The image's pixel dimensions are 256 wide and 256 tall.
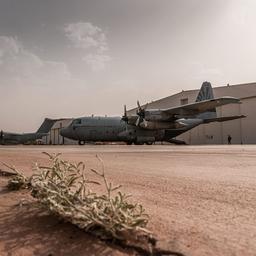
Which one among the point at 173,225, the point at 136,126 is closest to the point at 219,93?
the point at 136,126

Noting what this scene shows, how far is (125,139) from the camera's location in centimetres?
3356

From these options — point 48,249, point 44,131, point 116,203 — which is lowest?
point 48,249

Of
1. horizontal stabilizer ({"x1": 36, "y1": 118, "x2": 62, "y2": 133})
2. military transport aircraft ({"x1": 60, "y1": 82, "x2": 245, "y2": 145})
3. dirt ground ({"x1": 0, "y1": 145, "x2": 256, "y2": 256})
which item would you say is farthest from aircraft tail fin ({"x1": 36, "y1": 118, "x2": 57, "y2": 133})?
dirt ground ({"x1": 0, "y1": 145, "x2": 256, "y2": 256})

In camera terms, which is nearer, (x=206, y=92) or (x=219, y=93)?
(x=206, y=92)

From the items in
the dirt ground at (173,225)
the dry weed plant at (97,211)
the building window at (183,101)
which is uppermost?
the building window at (183,101)

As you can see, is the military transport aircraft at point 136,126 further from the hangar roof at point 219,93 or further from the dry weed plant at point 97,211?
the dry weed plant at point 97,211

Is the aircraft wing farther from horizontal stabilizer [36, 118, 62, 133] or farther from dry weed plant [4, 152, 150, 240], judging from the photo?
horizontal stabilizer [36, 118, 62, 133]

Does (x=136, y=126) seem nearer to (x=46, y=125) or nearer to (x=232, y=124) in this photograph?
(x=232, y=124)

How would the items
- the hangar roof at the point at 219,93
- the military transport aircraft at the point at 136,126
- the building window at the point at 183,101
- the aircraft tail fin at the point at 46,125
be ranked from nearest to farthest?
the military transport aircraft at the point at 136,126
the hangar roof at the point at 219,93
the building window at the point at 183,101
the aircraft tail fin at the point at 46,125

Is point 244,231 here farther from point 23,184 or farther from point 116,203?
point 23,184

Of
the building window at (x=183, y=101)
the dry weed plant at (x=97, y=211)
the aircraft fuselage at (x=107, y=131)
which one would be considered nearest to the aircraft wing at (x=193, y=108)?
the aircraft fuselage at (x=107, y=131)

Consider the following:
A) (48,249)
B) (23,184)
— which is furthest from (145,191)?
(48,249)

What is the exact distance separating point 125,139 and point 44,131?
32985 mm

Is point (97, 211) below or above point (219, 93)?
below
